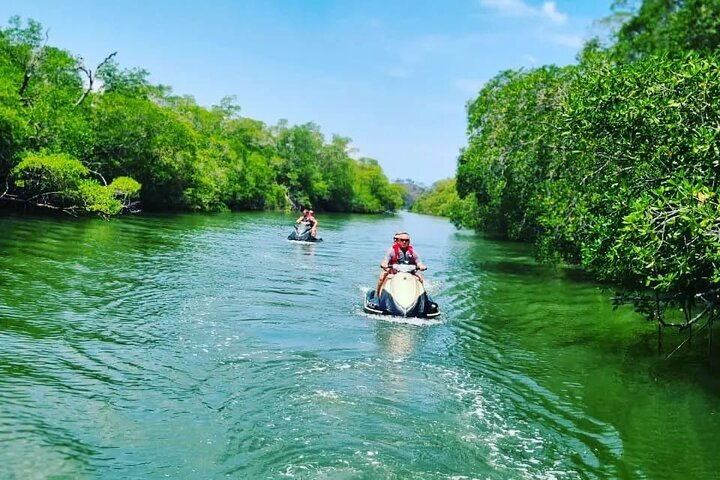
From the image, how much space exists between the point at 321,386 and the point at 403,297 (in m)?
5.30

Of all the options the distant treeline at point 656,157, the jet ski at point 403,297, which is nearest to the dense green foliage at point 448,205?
the jet ski at point 403,297

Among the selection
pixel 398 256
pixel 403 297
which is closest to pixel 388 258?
pixel 398 256

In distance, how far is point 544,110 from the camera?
21656mm

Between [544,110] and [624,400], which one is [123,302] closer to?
[624,400]

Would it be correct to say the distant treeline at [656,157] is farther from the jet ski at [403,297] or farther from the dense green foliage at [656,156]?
the jet ski at [403,297]

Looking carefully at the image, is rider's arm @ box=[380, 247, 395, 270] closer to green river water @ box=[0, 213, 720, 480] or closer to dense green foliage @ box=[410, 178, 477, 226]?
green river water @ box=[0, 213, 720, 480]

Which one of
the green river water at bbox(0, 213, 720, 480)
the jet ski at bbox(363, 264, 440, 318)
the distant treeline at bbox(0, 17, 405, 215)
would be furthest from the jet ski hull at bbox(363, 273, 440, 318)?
the distant treeline at bbox(0, 17, 405, 215)

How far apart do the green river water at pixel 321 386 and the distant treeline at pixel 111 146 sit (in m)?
17.6

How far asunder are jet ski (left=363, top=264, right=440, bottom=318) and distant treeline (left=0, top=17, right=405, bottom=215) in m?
24.0

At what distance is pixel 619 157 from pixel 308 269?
40.0ft

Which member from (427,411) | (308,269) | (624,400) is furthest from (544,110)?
(427,411)

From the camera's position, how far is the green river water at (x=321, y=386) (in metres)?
6.44

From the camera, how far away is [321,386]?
28.5ft

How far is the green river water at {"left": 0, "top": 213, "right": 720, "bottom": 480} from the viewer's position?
644 centimetres
